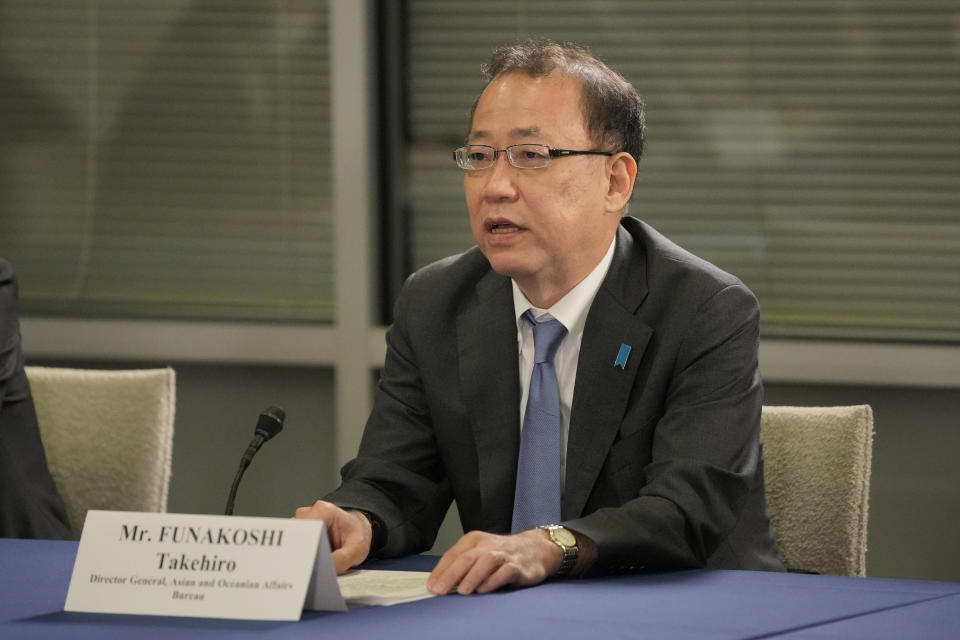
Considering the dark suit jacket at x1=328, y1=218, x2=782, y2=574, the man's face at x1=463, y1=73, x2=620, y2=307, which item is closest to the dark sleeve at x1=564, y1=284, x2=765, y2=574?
the dark suit jacket at x1=328, y1=218, x2=782, y2=574

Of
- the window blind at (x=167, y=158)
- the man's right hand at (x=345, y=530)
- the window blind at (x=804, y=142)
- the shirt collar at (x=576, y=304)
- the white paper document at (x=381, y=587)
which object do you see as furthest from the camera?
the window blind at (x=167, y=158)

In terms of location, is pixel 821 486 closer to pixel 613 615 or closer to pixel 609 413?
pixel 609 413

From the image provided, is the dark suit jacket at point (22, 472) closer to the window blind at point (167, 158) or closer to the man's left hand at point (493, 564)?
the man's left hand at point (493, 564)

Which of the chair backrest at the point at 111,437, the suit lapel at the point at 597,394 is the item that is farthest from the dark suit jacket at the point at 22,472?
the suit lapel at the point at 597,394

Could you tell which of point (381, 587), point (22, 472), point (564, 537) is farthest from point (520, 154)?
point (22, 472)

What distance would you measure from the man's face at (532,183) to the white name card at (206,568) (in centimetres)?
74

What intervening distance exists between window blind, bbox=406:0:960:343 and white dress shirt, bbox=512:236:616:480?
1605 mm

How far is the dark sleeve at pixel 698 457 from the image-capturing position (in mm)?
1779

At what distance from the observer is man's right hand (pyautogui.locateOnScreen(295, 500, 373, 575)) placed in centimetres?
183

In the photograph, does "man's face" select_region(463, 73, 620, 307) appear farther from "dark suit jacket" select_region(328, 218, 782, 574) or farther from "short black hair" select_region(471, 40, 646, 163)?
"dark suit jacket" select_region(328, 218, 782, 574)

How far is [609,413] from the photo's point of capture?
6.87ft

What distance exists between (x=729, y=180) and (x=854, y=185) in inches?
14.0

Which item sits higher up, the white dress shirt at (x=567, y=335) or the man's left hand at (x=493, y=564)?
the white dress shirt at (x=567, y=335)

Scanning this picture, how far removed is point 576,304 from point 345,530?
0.60 meters
